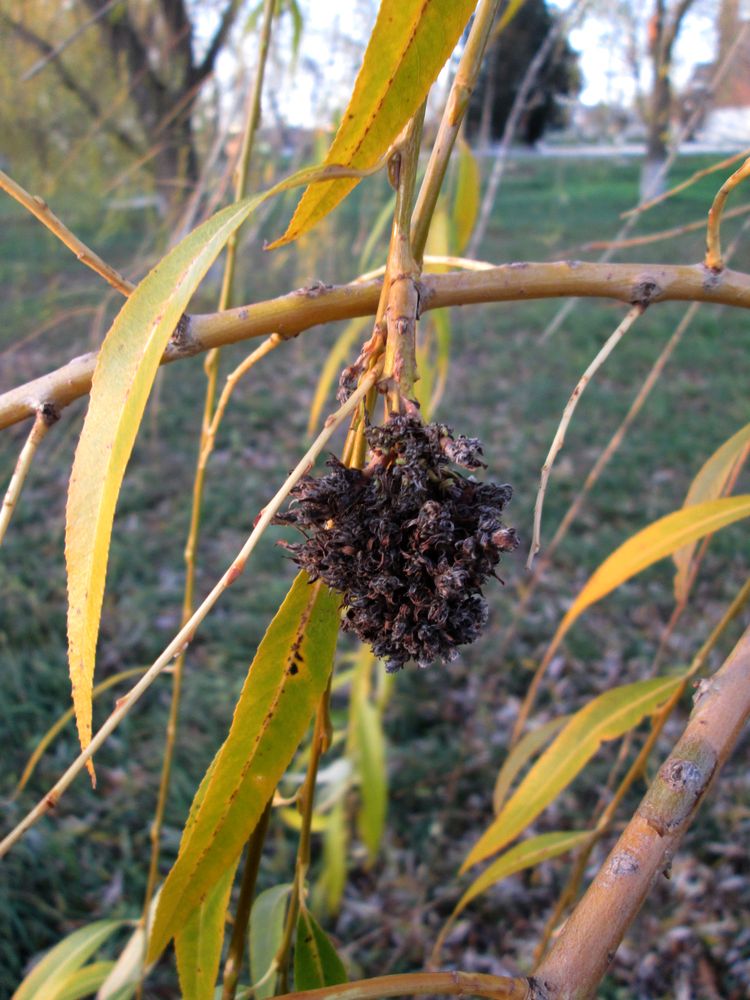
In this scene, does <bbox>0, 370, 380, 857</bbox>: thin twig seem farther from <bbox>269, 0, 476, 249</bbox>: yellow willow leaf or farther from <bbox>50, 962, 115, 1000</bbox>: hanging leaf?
<bbox>50, 962, 115, 1000</bbox>: hanging leaf

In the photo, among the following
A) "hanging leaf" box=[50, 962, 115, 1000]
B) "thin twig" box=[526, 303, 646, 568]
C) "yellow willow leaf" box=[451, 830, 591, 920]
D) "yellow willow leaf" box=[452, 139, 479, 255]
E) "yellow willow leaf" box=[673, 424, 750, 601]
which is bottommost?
"hanging leaf" box=[50, 962, 115, 1000]

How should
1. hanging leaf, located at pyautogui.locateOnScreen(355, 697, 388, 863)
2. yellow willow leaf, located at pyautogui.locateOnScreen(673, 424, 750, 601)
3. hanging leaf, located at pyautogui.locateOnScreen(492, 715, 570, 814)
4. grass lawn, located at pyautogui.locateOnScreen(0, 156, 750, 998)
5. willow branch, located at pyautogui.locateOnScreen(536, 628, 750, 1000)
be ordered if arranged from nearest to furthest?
willow branch, located at pyautogui.locateOnScreen(536, 628, 750, 1000), yellow willow leaf, located at pyautogui.locateOnScreen(673, 424, 750, 601), hanging leaf, located at pyautogui.locateOnScreen(492, 715, 570, 814), hanging leaf, located at pyautogui.locateOnScreen(355, 697, 388, 863), grass lawn, located at pyautogui.locateOnScreen(0, 156, 750, 998)

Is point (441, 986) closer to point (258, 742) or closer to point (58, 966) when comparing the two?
point (258, 742)

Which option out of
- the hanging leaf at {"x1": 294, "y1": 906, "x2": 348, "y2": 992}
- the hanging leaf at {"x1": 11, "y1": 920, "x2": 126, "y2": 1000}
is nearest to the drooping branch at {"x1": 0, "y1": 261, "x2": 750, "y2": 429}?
the hanging leaf at {"x1": 294, "y1": 906, "x2": 348, "y2": 992}

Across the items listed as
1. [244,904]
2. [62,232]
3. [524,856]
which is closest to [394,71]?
[62,232]

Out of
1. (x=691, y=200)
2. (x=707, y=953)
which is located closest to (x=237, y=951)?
(x=707, y=953)

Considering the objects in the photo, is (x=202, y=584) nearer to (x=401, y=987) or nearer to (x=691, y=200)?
(x=401, y=987)

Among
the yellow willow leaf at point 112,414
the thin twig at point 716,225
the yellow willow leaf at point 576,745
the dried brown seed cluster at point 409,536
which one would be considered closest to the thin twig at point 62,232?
the yellow willow leaf at point 112,414
